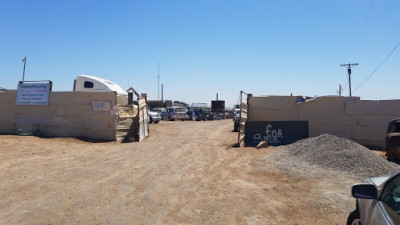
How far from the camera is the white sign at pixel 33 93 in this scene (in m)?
18.9

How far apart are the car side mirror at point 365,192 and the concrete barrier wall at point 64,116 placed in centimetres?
1530

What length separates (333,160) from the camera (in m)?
10.7

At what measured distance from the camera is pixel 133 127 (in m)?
19.3

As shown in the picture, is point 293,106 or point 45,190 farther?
point 293,106

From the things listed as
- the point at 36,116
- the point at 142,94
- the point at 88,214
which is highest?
the point at 142,94

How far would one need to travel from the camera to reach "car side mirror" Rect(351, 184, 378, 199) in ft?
11.0

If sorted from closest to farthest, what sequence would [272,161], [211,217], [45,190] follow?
[211,217] < [45,190] < [272,161]

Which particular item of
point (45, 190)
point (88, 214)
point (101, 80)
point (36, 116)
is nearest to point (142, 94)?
point (101, 80)

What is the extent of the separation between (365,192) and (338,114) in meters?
15.1

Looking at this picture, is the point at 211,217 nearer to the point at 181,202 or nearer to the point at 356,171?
the point at 181,202

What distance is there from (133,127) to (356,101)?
11304 mm

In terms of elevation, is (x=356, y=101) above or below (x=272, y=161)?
above

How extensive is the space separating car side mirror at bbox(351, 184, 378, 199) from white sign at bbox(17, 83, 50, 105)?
18061mm

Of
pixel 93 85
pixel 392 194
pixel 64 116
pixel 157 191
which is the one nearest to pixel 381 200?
pixel 392 194
